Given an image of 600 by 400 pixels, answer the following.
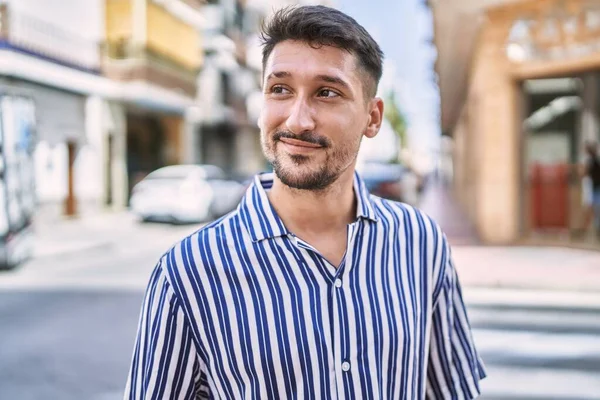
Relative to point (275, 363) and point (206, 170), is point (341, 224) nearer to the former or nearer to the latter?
point (275, 363)

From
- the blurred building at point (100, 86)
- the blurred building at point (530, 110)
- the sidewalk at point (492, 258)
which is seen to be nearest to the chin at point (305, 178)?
the sidewalk at point (492, 258)

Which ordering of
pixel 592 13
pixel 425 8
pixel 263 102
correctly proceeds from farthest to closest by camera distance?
pixel 425 8, pixel 592 13, pixel 263 102

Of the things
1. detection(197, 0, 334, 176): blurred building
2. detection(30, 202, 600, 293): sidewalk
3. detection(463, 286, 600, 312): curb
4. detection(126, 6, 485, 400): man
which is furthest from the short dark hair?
detection(197, 0, 334, 176): blurred building

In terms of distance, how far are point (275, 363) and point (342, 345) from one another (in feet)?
0.48

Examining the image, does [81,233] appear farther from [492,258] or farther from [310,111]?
[310,111]

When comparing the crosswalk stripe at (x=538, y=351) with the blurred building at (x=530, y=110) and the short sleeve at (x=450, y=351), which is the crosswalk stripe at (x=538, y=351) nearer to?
the short sleeve at (x=450, y=351)

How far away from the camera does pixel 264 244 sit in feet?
5.07

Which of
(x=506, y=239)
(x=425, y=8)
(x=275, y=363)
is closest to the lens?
(x=275, y=363)

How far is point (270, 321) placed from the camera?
1494mm

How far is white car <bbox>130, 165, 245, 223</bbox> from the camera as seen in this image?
17.7 m

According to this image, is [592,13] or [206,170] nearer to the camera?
[592,13]

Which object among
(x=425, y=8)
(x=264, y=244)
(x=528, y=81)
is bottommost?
(x=264, y=244)

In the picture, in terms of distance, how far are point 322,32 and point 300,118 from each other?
0.19 m

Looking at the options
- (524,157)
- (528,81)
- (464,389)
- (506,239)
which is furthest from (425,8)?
(464,389)
